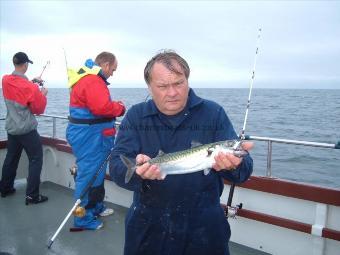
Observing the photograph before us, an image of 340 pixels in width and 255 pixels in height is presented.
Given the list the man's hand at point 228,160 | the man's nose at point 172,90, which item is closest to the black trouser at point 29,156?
the man's nose at point 172,90

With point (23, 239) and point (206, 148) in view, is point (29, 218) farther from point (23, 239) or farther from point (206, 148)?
point (206, 148)

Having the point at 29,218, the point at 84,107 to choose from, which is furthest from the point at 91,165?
the point at 29,218

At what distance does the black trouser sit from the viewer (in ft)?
21.2

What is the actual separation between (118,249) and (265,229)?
203 centimetres

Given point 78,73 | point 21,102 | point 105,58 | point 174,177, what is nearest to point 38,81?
point 21,102

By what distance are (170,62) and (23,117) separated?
14.6ft

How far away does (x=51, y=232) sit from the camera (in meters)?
5.52

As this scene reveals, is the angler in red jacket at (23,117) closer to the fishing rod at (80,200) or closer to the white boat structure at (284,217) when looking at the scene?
the white boat structure at (284,217)

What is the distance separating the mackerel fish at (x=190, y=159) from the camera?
8.60 ft

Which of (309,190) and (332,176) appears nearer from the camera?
(309,190)

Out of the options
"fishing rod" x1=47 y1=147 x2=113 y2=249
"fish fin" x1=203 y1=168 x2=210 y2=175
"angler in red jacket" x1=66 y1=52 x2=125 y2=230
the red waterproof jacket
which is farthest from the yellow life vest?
"fish fin" x1=203 y1=168 x2=210 y2=175

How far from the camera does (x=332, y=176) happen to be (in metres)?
14.4

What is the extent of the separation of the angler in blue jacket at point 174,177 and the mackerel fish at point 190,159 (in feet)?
0.18

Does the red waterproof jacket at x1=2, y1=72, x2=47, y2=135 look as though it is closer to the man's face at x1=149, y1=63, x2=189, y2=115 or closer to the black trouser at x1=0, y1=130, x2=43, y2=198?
the black trouser at x1=0, y1=130, x2=43, y2=198
